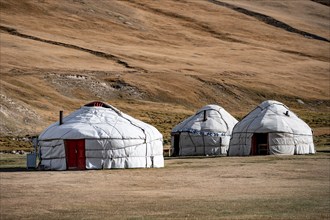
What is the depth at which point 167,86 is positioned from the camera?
287 ft

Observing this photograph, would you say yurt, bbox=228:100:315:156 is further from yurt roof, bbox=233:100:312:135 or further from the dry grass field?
the dry grass field

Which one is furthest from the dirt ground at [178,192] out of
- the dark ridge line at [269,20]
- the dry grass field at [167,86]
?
the dark ridge line at [269,20]

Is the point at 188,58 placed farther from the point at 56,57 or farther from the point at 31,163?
the point at 31,163

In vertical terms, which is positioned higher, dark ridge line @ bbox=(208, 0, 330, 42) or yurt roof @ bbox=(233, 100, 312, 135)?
dark ridge line @ bbox=(208, 0, 330, 42)

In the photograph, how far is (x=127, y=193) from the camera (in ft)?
89.7

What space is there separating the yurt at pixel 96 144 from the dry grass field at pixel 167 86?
1.50m

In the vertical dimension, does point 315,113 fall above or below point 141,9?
below

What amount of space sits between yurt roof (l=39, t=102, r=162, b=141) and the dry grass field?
1814 millimetres

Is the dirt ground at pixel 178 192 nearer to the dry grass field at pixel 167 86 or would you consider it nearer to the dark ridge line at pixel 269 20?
the dry grass field at pixel 167 86

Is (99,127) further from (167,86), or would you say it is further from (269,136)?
(167,86)

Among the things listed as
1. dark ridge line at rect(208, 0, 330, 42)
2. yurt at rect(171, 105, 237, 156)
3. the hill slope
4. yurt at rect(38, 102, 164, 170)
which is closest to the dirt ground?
yurt at rect(38, 102, 164, 170)

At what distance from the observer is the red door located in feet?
121

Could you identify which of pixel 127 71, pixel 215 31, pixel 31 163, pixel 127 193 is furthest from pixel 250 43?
pixel 127 193

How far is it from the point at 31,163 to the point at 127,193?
10.9 meters
